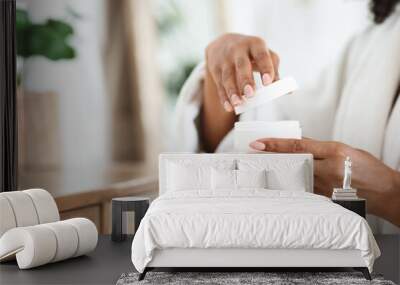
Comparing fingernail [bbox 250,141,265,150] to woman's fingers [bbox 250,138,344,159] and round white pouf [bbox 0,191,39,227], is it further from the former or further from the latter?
round white pouf [bbox 0,191,39,227]

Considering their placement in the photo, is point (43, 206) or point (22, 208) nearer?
point (22, 208)

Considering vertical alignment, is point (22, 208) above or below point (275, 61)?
below

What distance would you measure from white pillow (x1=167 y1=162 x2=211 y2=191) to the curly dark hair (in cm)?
203

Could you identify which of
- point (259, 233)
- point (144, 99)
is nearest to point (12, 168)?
point (144, 99)

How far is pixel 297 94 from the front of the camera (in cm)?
622

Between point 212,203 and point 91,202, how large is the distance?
213 cm

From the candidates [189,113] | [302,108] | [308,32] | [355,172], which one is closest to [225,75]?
[189,113]

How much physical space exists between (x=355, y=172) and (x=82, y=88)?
8.28 ft

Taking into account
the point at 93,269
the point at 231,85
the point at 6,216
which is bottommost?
the point at 93,269

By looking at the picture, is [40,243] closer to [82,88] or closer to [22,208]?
[22,208]

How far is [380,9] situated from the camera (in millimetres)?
6195

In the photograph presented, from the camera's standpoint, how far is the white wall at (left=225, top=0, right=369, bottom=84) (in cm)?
623

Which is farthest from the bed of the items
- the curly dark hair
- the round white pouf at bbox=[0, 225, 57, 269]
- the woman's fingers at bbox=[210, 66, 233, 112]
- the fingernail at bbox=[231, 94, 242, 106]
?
the curly dark hair

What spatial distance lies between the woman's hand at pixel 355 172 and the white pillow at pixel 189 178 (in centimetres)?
69
